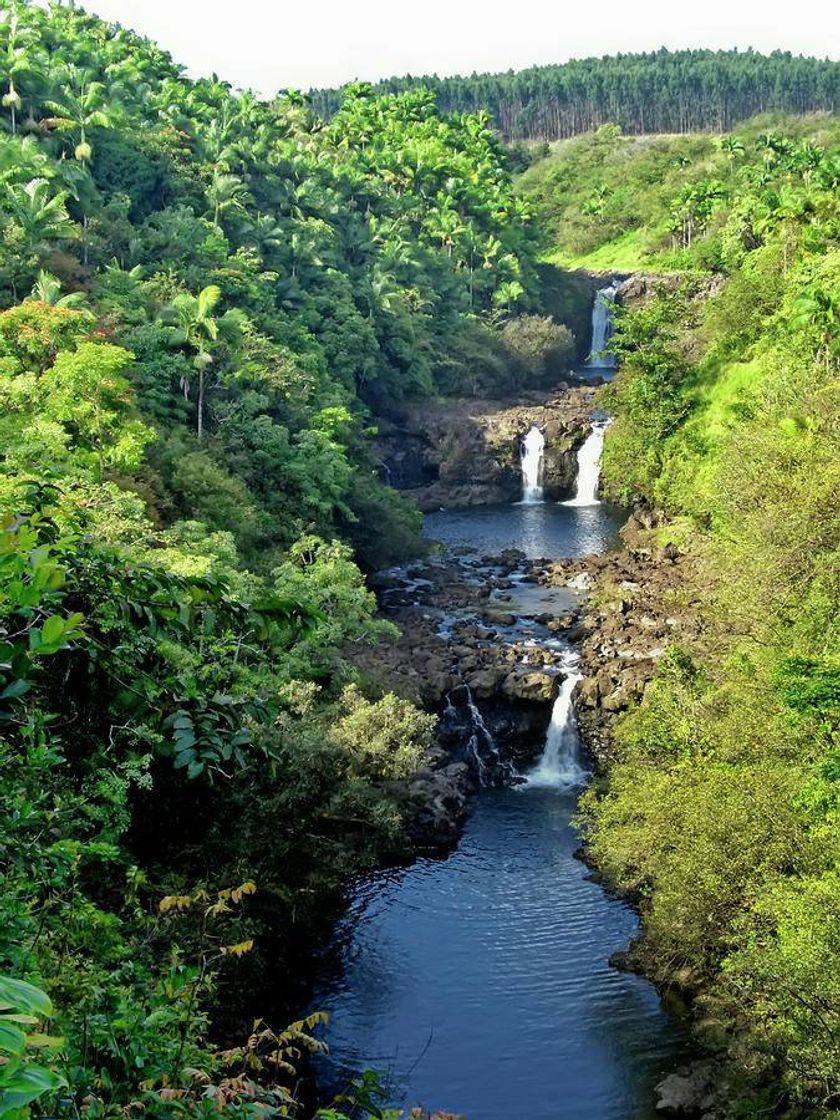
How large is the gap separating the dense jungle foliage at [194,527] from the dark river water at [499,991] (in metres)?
1.08

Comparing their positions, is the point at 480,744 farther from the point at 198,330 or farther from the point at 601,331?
the point at 601,331

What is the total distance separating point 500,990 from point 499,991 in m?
0.03

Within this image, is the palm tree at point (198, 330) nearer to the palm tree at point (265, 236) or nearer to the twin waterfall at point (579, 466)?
the palm tree at point (265, 236)

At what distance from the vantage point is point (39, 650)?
3.39 meters

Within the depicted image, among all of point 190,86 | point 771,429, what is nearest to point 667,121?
point 190,86

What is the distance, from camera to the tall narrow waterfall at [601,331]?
265ft

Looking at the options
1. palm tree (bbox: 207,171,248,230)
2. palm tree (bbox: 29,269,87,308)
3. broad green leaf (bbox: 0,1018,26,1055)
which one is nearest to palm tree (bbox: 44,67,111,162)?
palm tree (bbox: 207,171,248,230)

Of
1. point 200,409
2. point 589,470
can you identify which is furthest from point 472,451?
point 200,409

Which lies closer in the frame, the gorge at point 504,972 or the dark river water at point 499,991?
the dark river water at point 499,991

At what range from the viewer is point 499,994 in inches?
838

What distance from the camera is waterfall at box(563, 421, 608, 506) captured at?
5831 centimetres

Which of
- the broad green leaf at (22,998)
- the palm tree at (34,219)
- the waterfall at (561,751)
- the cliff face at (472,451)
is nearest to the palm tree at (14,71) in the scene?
the palm tree at (34,219)

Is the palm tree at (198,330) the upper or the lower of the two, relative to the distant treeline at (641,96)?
→ lower

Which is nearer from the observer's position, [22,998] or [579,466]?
[22,998]
